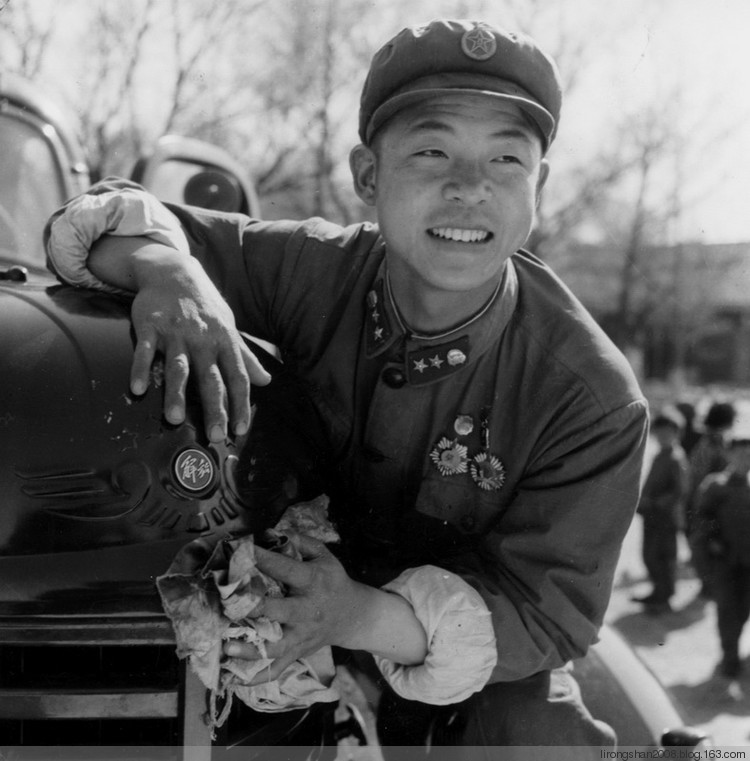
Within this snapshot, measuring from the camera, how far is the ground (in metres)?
4.49

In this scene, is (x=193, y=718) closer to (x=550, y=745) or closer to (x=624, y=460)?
(x=550, y=745)

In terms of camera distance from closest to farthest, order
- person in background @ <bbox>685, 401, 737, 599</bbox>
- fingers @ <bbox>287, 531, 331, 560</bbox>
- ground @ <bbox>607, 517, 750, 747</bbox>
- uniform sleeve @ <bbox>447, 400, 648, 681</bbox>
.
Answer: fingers @ <bbox>287, 531, 331, 560</bbox> < uniform sleeve @ <bbox>447, 400, 648, 681</bbox> < ground @ <bbox>607, 517, 750, 747</bbox> < person in background @ <bbox>685, 401, 737, 599</bbox>

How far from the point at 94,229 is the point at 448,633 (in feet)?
3.32

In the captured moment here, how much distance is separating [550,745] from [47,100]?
269 cm

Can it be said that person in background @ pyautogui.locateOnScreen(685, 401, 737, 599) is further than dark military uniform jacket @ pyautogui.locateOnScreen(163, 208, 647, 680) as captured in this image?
Yes

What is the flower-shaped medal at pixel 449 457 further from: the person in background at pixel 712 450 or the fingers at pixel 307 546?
the person in background at pixel 712 450

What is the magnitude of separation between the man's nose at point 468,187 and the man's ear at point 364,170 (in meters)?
0.27

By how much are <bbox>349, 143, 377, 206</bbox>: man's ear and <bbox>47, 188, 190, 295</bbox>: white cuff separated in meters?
0.40

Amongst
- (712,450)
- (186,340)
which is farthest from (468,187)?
(712,450)

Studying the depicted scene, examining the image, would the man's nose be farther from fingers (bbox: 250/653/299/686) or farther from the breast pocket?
fingers (bbox: 250/653/299/686)

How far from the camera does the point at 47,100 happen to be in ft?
10.8

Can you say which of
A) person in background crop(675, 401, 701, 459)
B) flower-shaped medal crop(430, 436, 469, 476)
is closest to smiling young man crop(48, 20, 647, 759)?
flower-shaped medal crop(430, 436, 469, 476)

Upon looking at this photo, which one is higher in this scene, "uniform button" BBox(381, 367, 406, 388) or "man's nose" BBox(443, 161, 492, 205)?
"man's nose" BBox(443, 161, 492, 205)

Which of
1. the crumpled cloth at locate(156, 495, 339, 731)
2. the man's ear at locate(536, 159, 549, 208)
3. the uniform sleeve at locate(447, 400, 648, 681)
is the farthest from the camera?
the man's ear at locate(536, 159, 549, 208)
